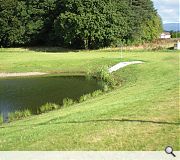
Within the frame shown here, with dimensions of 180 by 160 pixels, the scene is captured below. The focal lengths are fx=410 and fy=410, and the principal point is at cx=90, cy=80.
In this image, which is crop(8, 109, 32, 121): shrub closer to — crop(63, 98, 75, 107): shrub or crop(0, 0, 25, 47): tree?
crop(63, 98, 75, 107): shrub

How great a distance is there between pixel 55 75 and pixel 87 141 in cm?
3584

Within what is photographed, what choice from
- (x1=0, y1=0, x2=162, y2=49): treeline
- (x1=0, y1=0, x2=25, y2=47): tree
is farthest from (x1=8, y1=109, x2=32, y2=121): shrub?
(x1=0, y1=0, x2=25, y2=47): tree

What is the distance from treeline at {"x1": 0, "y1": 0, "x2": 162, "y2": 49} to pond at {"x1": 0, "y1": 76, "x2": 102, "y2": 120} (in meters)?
31.0

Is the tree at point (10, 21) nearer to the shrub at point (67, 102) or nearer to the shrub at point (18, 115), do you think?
the shrub at point (67, 102)

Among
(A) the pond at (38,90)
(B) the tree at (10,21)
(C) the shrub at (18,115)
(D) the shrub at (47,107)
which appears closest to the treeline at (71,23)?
(B) the tree at (10,21)

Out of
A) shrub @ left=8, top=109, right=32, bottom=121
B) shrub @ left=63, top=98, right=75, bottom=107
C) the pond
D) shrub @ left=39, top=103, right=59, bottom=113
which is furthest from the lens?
the pond

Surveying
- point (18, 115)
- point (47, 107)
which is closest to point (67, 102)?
point (47, 107)

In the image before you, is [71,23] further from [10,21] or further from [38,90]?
[38,90]

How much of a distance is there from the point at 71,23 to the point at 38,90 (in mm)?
41249

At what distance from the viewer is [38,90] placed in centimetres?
3566

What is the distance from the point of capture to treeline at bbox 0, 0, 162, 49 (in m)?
75.5

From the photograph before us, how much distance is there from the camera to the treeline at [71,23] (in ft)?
248

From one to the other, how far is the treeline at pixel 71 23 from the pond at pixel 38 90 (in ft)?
102
